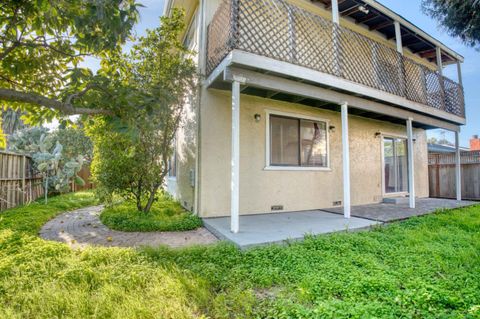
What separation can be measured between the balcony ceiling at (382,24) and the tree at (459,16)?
1.16 metres

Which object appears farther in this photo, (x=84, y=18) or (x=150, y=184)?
(x=150, y=184)

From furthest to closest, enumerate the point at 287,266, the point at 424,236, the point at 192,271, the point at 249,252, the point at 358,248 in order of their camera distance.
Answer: the point at 424,236 → the point at 358,248 → the point at 249,252 → the point at 287,266 → the point at 192,271

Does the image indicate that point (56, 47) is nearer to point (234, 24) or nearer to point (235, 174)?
point (234, 24)

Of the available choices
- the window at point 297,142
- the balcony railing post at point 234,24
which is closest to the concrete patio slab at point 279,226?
the window at point 297,142

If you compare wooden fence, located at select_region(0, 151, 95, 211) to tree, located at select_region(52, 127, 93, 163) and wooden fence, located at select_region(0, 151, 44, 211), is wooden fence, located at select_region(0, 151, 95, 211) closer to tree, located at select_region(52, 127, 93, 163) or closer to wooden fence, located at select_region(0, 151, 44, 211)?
wooden fence, located at select_region(0, 151, 44, 211)

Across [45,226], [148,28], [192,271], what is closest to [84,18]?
[148,28]

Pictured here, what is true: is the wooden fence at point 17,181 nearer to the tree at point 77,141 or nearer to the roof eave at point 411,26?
the tree at point 77,141

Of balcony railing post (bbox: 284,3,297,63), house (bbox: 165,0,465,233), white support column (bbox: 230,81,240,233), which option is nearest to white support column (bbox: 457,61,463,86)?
house (bbox: 165,0,465,233)

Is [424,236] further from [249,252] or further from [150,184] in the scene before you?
[150,184]

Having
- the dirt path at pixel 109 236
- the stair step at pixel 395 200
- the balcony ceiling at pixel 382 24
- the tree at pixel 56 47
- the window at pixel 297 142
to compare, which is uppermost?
the balcony ceiling at pixel 382 24

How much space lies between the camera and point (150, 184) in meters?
6.35

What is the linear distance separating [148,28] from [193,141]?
10.2ft

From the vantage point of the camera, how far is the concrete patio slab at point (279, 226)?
4.37m

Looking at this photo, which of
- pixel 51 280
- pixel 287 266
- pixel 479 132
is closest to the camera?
pixel 51 280
